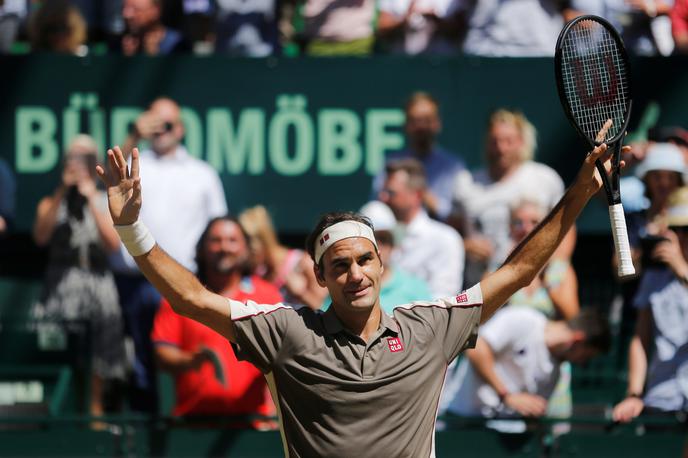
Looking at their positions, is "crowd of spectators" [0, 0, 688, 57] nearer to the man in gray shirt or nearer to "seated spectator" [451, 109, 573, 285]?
"seated spectator" [451, 109, 573, 285]

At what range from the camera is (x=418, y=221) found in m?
8.06

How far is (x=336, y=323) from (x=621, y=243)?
0.99 m

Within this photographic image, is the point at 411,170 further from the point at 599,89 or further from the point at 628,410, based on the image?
the point at 599,89

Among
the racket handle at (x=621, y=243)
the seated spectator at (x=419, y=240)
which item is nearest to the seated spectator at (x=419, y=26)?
the seated spectator at (x=419, y=240)

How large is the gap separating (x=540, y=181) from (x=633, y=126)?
2.85ft

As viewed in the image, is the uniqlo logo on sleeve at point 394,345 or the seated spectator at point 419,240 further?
the seated spectator at point 419,240

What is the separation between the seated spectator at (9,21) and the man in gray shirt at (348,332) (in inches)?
202

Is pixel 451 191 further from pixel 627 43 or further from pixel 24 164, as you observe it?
pixel 24 164

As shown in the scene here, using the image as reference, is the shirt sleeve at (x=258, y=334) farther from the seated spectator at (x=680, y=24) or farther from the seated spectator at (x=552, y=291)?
the seated spectator at (x=680, y=24)

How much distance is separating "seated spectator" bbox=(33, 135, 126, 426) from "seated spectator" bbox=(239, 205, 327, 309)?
866 mm

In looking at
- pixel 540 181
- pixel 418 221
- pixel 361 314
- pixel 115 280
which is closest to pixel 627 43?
pixel 540 181

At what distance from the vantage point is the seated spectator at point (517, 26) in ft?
28.6

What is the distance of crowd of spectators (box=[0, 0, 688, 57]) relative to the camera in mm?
8750

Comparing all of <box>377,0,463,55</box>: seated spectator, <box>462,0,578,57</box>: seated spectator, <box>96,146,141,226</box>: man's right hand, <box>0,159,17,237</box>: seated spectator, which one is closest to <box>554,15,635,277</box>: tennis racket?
<box>96,146,141,226</box>: man's right hand
